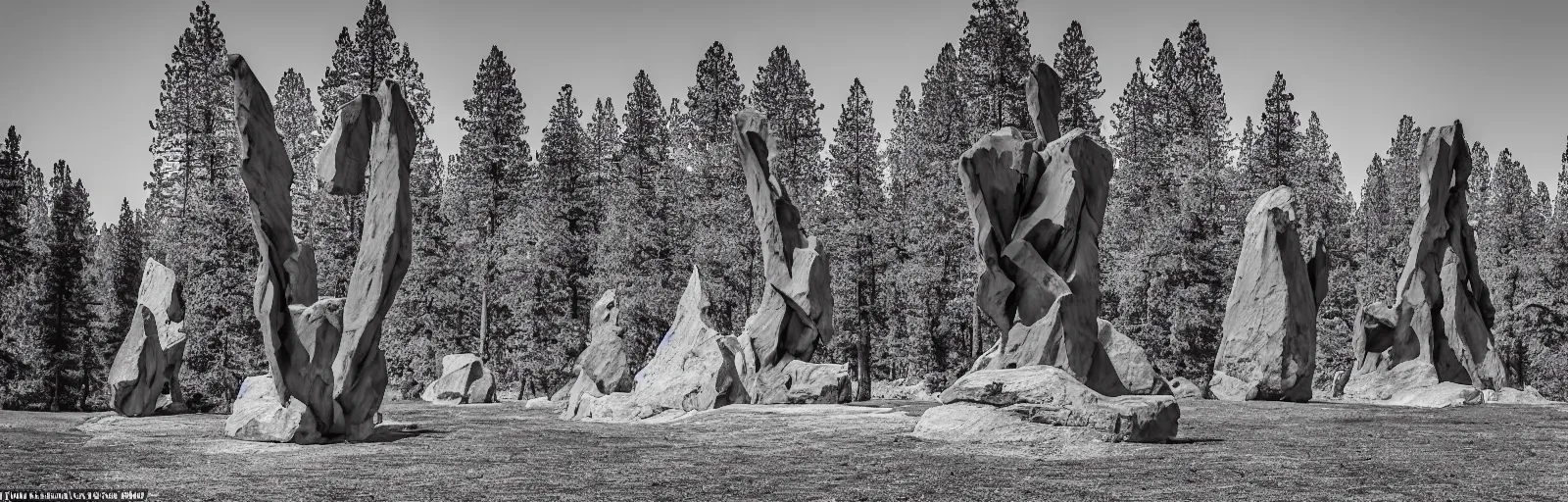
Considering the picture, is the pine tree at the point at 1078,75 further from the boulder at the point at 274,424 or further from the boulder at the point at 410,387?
the boulder at the point at 274,424

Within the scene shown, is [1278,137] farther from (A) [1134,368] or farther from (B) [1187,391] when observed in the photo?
(A) [1134,368]

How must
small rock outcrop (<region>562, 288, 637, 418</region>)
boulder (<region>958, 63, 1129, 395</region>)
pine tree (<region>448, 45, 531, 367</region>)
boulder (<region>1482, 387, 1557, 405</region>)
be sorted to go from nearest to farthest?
boulder (<region>958, 63, 1129, 395</region>) → boulder (<region>1482, 387, 1557, 405</region>) → small rock outcrop (<region>562, 288, 637, 418</region>) → pine tree (<region>448, 45, 531, 367</region>)

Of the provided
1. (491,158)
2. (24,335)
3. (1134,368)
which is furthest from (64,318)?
(1134,368)

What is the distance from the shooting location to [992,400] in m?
14.2

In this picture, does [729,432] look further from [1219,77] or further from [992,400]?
[1219,77]

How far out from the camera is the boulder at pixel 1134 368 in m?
21.5

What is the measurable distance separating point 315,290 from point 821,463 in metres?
7.59

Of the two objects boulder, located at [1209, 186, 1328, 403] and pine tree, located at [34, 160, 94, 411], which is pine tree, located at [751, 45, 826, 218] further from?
pine tree, located at [34, 160, 94, 411]

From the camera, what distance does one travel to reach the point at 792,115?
47125 mm

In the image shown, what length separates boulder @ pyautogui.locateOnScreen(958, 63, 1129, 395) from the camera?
57.4 ft

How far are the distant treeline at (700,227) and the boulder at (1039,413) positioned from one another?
2014cm

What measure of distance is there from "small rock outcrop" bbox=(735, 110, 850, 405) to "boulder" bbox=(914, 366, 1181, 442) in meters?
7.15

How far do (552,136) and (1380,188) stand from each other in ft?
135

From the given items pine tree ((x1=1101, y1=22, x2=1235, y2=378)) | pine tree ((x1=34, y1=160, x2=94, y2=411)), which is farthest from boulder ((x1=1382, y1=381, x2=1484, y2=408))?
pine tree ((x1=34, y1=160, x2=94, y2=411))
